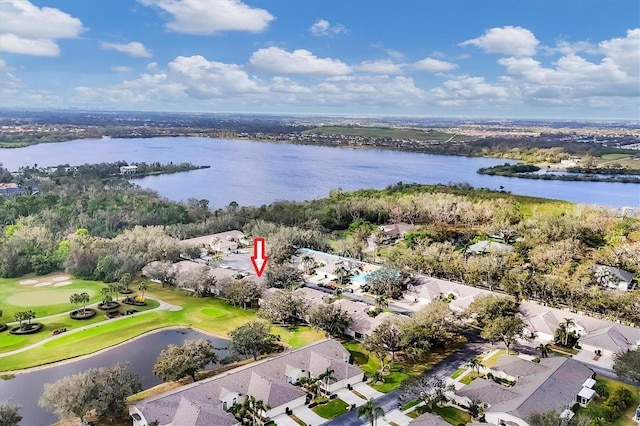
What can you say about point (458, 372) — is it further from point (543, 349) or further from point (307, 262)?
point (307, 262)

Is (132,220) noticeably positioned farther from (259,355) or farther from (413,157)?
(413,157)

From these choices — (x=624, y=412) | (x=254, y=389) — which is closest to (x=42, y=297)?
(x=254, y=389)

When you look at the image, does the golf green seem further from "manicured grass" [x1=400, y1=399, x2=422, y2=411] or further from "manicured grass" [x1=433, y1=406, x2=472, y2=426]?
"manicured grass" [x1=433, y1=406, x2=472, y2=426]

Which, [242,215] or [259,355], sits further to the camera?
[242,215]

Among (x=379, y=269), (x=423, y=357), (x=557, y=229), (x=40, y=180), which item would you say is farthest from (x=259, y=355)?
(x=40, y=180)

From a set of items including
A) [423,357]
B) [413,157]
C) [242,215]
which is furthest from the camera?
[413,157]

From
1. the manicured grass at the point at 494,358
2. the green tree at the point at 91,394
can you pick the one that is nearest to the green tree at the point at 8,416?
the green tree at the point at 91,394

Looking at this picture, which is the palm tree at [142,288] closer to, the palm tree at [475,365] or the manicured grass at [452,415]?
the manicured grass at [452,415]

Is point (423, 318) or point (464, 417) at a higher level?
point (423, 318)
